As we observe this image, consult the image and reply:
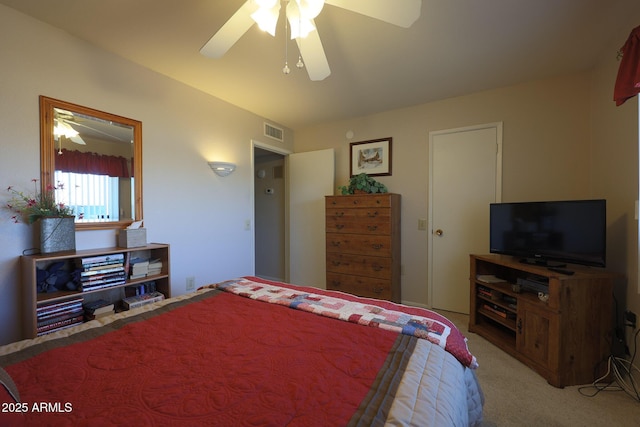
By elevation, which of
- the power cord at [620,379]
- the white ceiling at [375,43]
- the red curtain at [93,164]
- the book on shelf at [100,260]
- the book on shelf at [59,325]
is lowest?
the power cord at [620,379]

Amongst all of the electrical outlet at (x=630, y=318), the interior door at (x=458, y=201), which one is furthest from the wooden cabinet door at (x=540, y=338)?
the interior door at (x=458, y=201)

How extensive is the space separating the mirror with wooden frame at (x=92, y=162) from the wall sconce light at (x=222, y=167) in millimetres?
711

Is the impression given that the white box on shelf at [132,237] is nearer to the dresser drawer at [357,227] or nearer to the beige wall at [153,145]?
the beige wall at [153,145]

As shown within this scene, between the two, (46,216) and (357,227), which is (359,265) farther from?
(46,216)

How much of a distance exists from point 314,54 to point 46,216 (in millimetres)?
1994

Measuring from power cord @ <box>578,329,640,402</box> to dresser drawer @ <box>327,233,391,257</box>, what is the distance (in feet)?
5.60

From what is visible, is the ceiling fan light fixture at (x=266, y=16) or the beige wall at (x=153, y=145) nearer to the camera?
the ceiling fan light fixture at (x=266, y=16)

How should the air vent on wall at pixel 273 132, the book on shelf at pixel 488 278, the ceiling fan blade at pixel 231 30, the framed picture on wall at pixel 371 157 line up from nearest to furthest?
the ceiling fan blade at pixel 231 30, the book on shelf at pixel 488 278, the framed picture on wall at pixel 371 157, the air vent on wall at pixel 273 132

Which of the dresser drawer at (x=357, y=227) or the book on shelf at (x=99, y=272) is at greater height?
the dresser drawer at (x=357, y=227)

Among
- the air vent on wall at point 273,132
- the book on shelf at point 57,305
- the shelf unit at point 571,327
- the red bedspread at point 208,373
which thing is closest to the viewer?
the red bedspread at point 208,373

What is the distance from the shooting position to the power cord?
1.65m

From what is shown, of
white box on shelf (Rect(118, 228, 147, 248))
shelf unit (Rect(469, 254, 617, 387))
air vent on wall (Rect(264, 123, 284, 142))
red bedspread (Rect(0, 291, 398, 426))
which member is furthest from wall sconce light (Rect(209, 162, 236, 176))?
shelf unit (Rect(469, 254, 617, 387))

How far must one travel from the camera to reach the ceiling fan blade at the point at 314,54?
1447 mm

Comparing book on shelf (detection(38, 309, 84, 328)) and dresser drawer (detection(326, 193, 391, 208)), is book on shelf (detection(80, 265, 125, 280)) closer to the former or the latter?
book on shelf (detection(38, 309, 84, 328))
